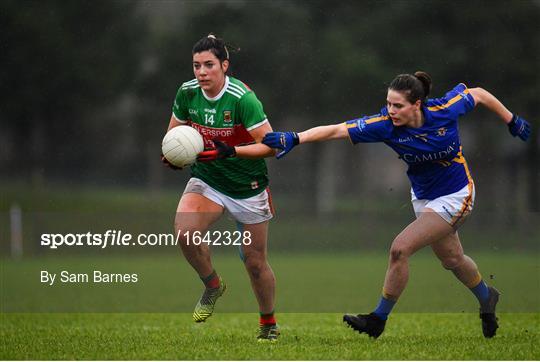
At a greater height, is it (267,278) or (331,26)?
(331,26)

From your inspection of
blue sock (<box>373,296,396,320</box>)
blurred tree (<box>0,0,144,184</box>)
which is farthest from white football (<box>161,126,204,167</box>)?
blurred tree (<box>0,0,144,184</box>)

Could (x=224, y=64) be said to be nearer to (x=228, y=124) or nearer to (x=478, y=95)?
(x=228, y=124)

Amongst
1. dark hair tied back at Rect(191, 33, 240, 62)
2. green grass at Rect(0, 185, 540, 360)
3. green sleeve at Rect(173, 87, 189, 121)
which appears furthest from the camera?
green sleeve at Rect(173, 87, 189, 121)

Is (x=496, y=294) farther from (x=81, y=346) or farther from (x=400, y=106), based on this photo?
(x=81, y=346)

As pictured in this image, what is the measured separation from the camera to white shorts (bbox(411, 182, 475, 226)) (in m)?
6.01

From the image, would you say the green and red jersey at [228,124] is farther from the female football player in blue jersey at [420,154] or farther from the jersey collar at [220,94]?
the female football player in blue jersey at [420,154]

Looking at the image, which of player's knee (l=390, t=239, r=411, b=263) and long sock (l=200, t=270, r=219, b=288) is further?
long sock (l=200, t=270, r=219, b=288)

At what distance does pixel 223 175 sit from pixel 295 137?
0.74 metres

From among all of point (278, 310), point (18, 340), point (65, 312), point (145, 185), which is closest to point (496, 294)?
point (278, 310)

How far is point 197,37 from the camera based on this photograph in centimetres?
1627

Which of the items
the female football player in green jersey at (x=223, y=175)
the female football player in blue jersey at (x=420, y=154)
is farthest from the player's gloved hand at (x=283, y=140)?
the female football player in green jersey at (x=223, y=175)

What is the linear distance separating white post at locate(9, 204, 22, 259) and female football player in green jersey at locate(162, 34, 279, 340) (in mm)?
9096

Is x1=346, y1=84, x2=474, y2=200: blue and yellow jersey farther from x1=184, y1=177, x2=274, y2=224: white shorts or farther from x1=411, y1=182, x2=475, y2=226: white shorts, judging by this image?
x1=184, y1=177, x2=274, y2=224: white shorts

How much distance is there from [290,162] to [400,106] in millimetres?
11030
